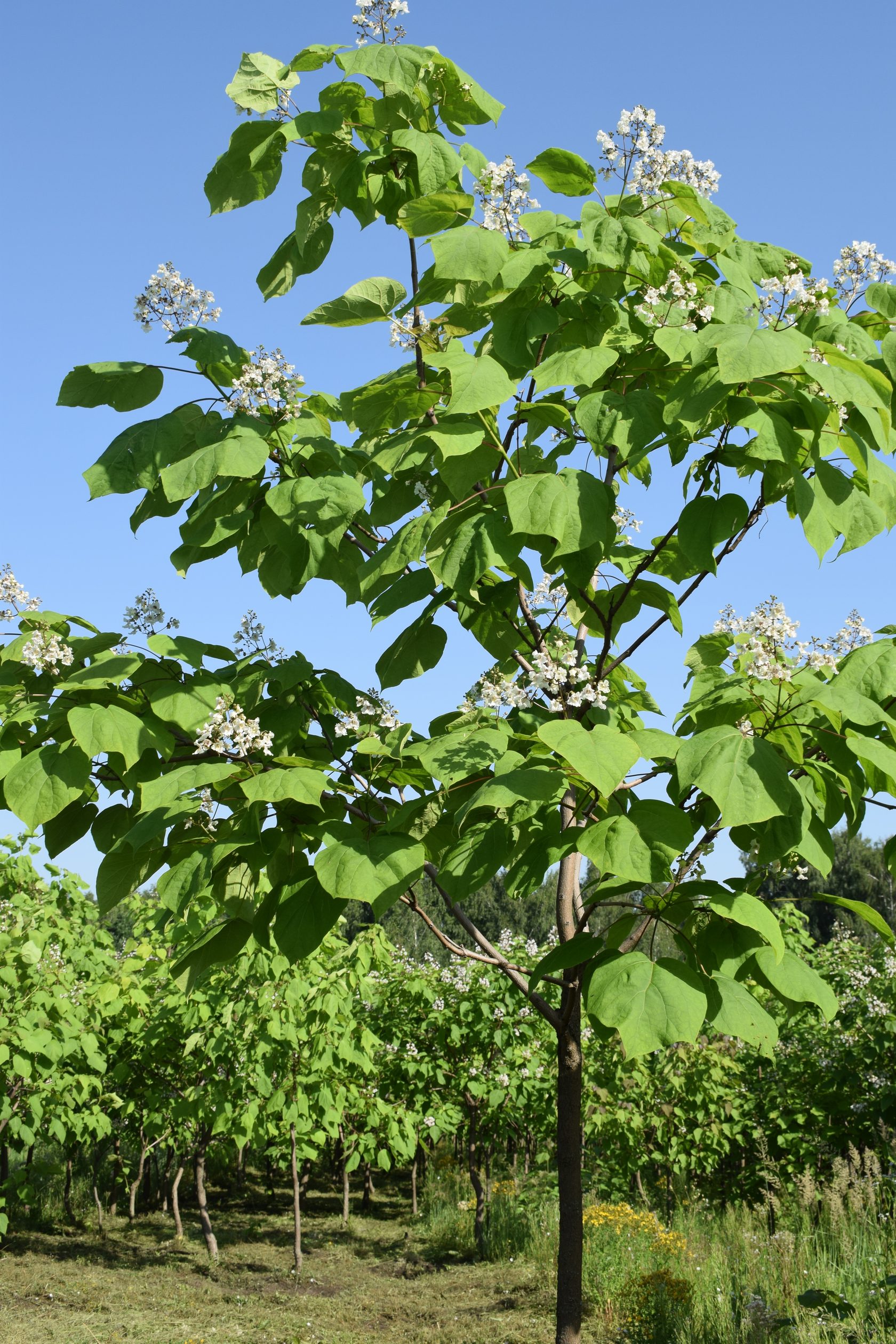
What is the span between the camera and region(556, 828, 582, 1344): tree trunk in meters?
2.66

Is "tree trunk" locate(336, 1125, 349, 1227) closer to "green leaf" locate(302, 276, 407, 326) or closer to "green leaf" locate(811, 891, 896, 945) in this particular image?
"green leaf" locate(811, 891, 896, 945)

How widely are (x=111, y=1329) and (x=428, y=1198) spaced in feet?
16.5

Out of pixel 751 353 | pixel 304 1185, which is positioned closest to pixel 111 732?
pixel 751 353

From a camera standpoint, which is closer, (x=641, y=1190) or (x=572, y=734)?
(x=572, y=734)

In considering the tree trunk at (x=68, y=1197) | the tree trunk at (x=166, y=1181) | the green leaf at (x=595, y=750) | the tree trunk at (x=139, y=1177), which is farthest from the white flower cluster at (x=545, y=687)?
the tree trunk at (x=166, y=1181)

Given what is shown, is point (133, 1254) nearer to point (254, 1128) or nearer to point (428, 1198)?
point (254, 1128)

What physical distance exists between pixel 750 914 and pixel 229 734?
3.82 ft

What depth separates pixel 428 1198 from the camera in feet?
36.3

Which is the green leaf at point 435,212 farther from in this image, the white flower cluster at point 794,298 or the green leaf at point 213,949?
the green leaf at point 213,949

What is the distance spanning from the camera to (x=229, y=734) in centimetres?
215

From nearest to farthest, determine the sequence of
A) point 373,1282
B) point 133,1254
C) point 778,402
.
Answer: point 778,402
point 373,1282
point 133,1254

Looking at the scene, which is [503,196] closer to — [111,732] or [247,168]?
[247,168]

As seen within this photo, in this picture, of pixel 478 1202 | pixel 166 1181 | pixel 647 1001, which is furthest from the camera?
pixel 166 1181

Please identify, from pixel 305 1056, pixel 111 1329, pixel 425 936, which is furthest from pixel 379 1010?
pixel 425 936
